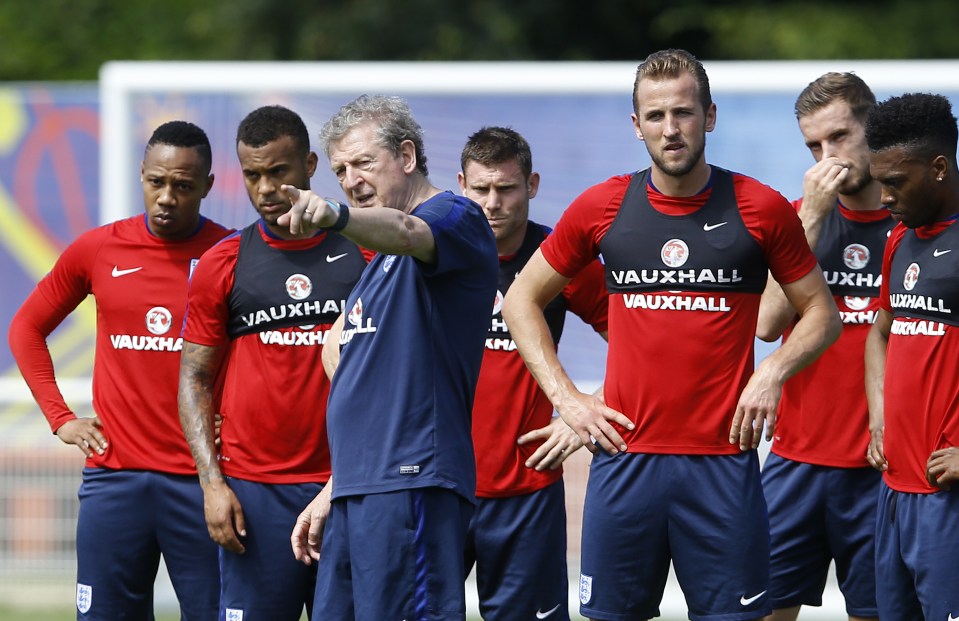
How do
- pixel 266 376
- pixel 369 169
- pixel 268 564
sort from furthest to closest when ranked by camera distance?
1. pixel 266 376
2. pixel 268 564
3. pixel 369 169

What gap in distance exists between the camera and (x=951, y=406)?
16.6ft

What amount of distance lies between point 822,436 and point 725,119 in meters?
3.81

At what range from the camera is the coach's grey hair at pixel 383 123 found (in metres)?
4.80

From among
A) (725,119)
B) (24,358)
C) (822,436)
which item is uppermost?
(725,119)

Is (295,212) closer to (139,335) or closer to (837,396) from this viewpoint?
(139,335)

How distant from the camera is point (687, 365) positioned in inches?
205

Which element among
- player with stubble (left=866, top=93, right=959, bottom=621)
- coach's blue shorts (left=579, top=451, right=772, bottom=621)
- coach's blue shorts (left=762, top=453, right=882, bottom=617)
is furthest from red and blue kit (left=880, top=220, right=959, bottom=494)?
coach's blue shorts (left=762, top=453, right=882, bottom=617)

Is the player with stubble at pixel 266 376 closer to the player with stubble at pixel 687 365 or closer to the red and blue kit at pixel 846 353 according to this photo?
the player with stubble at pixel 687 365

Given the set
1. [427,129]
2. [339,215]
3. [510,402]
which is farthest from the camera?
[427,129]

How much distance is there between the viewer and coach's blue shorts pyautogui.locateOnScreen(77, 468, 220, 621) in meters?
6.07

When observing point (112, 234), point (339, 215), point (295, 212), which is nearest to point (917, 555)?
point (339, 215)

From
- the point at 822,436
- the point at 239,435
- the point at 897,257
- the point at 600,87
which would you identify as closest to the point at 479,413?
the point at 239,435

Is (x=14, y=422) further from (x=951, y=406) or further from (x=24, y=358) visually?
(x=951, y=406)

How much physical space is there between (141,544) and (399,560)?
6.42ft
